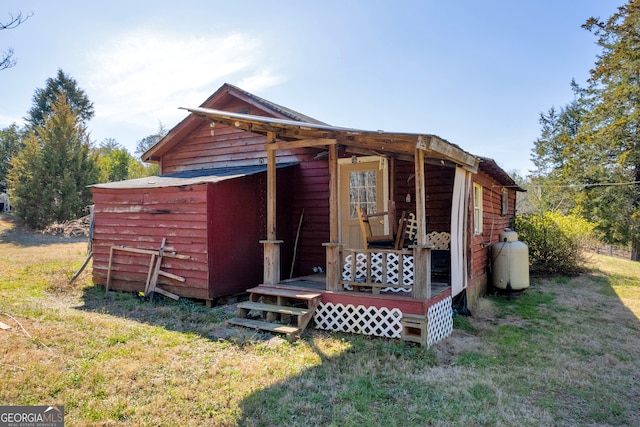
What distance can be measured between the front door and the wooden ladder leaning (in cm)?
215

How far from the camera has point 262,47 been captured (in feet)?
25.7

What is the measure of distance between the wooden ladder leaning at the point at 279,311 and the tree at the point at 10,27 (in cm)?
547

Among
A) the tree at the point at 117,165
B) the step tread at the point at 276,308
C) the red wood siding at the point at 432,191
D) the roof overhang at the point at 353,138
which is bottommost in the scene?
the step tread at the point at 276,308

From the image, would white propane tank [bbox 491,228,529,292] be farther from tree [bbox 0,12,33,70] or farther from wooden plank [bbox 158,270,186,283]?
tree [bbox 0,12,33,70]

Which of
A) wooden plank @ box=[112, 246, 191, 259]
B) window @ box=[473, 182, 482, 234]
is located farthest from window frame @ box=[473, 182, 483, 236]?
wooden plank @ box=[112, 246, 191, 259]

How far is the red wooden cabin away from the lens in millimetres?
4984

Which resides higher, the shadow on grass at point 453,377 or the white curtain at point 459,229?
the white curtain at point 459,229

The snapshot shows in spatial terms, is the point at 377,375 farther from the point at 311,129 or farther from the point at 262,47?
the point at 262,47

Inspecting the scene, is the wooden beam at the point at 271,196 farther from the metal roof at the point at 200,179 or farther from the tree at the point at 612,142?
the tree at the point at 612,142

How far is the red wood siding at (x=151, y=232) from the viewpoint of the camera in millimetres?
6453

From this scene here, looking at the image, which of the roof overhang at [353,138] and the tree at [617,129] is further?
the tree at [617,129]

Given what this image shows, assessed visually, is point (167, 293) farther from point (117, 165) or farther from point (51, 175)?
point (117, 165)

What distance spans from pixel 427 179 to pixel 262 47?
14.5 ft

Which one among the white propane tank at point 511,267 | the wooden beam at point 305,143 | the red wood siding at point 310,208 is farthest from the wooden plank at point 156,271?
the white propane tank at point 511,267
